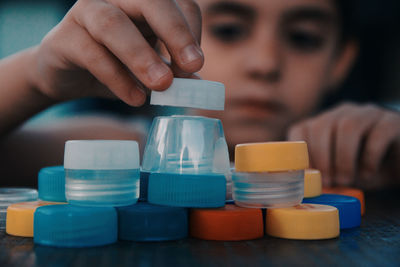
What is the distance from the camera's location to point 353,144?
1022 mm

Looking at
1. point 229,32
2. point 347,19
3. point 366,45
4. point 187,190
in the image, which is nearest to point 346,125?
point 229,32

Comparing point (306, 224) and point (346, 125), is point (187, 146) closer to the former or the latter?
point (306, 224)

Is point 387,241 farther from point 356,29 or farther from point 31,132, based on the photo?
point 356,29

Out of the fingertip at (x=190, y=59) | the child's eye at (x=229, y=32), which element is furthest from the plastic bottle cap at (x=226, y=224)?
the child's eye at (x=229, y=32)

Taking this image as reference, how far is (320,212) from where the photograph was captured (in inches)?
20.3

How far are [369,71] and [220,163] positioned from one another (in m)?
2.15

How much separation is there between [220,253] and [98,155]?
21 cm

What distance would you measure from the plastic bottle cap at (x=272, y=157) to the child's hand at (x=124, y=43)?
0.16m

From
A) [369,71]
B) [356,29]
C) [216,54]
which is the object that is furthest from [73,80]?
[369,71]

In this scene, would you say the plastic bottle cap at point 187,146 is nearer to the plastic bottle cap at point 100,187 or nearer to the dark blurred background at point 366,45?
the plastic bottle cap at point 100,187

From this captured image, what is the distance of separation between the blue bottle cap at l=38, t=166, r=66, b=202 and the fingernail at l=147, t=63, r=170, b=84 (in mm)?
205

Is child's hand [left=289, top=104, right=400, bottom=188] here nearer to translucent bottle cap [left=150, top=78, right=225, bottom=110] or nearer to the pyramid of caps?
the pyramid of caps

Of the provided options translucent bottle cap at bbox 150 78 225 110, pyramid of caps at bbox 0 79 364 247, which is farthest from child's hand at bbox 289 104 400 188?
translucent bottle cap at bbox 150 78 225 110

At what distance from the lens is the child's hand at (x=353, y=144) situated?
1008 mm
